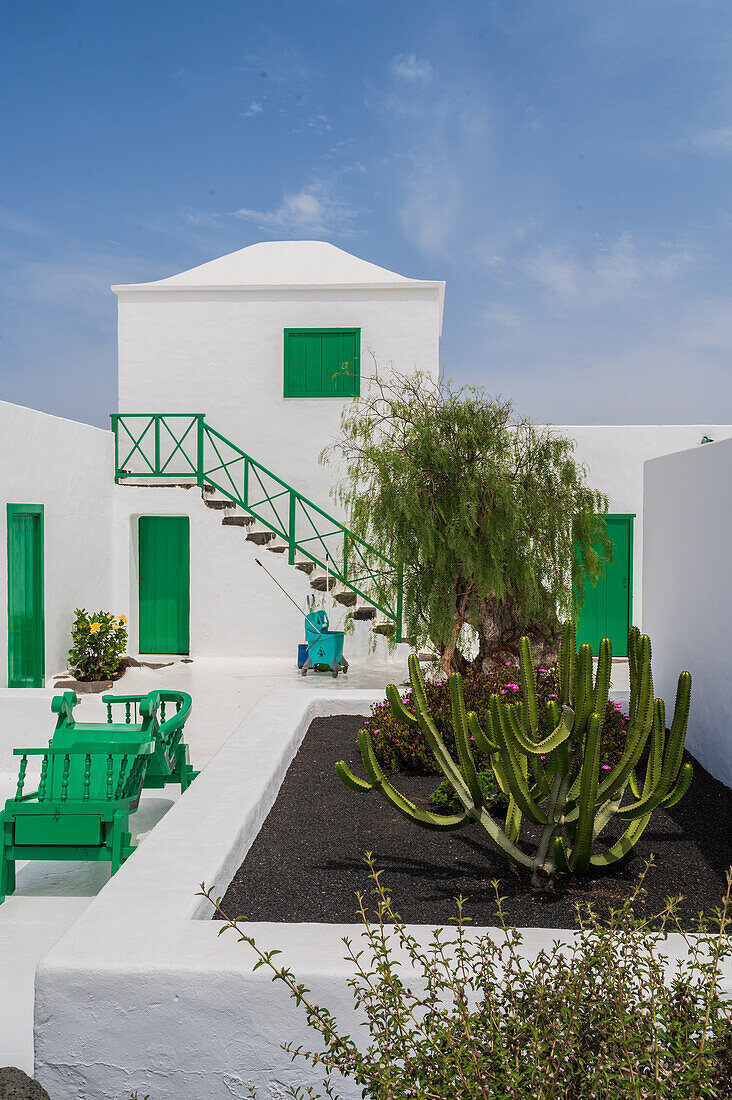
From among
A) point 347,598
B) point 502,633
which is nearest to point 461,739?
point 502,633

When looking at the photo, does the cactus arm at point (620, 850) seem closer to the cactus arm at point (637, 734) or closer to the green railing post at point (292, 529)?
the cactus arm at point (637, 734)

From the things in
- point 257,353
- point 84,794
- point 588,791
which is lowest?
point 84,794

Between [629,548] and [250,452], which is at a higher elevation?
[250,452]

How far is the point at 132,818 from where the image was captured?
594 centimetres

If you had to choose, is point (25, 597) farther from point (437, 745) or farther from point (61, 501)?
point (437, 745)

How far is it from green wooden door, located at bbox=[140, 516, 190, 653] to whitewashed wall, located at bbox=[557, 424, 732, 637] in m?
6.31

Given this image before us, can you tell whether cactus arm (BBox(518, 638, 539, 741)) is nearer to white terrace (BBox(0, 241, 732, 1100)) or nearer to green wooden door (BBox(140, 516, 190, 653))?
white terrace (BBox(0, 241, 732, 1100))

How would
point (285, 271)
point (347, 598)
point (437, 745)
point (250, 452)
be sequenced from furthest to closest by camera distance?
1. point (285, 271)
2. point (250, 452)
3. point (347, 598)
4. point (437, 745)

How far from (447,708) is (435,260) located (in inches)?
1069

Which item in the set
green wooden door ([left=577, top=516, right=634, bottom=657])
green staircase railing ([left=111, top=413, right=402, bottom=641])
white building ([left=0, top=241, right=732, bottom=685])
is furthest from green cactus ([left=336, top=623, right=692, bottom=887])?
green wooden door ([left=577, top=516, right=634, bottom=657])

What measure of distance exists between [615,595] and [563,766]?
10098mm

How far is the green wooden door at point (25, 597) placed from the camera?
391 inches

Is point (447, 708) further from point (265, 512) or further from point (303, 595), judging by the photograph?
point (265, 512)

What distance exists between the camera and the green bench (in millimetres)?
4410
